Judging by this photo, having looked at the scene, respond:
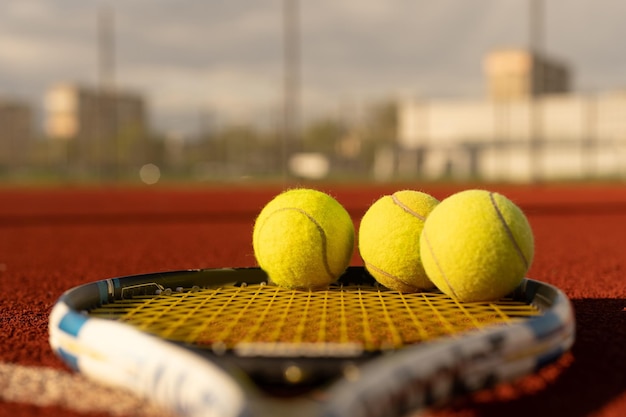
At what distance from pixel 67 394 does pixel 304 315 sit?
2.82 feet

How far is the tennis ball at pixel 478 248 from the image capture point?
2.32 meters

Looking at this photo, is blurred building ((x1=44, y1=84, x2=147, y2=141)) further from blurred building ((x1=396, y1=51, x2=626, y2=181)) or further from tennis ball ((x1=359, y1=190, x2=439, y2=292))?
tennis ball ((x1=359, y1=190, x2=439, y2=292))

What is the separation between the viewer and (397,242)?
270cm

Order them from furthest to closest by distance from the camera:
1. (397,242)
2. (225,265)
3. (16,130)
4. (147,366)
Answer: (16,130)
(225,265)
(397,242)
(147,366)

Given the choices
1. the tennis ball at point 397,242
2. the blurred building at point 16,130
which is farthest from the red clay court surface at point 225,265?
the blurred building at point 16,130

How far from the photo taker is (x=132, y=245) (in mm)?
5535

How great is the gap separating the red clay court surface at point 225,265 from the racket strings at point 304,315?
291 millimetres

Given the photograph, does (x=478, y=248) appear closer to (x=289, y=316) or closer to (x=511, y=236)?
(x=511, y=236)

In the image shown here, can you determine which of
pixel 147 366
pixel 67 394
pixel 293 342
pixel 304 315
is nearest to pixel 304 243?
pixel 304 315

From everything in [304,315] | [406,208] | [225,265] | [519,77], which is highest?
[519,77]

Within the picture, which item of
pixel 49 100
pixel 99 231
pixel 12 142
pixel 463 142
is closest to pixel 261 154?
pixel 463 142

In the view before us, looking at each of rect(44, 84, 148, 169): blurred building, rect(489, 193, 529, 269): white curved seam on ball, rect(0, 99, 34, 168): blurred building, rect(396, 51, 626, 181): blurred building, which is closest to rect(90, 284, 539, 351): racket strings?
rect(489, 193, 529, 269): white curved seam on ball

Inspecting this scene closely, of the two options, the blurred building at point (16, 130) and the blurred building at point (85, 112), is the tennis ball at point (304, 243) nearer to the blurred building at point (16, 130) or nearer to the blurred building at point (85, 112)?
the blurred building at point (85, 112)

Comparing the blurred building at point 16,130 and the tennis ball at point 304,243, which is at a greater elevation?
the blurred building at point 16,130
